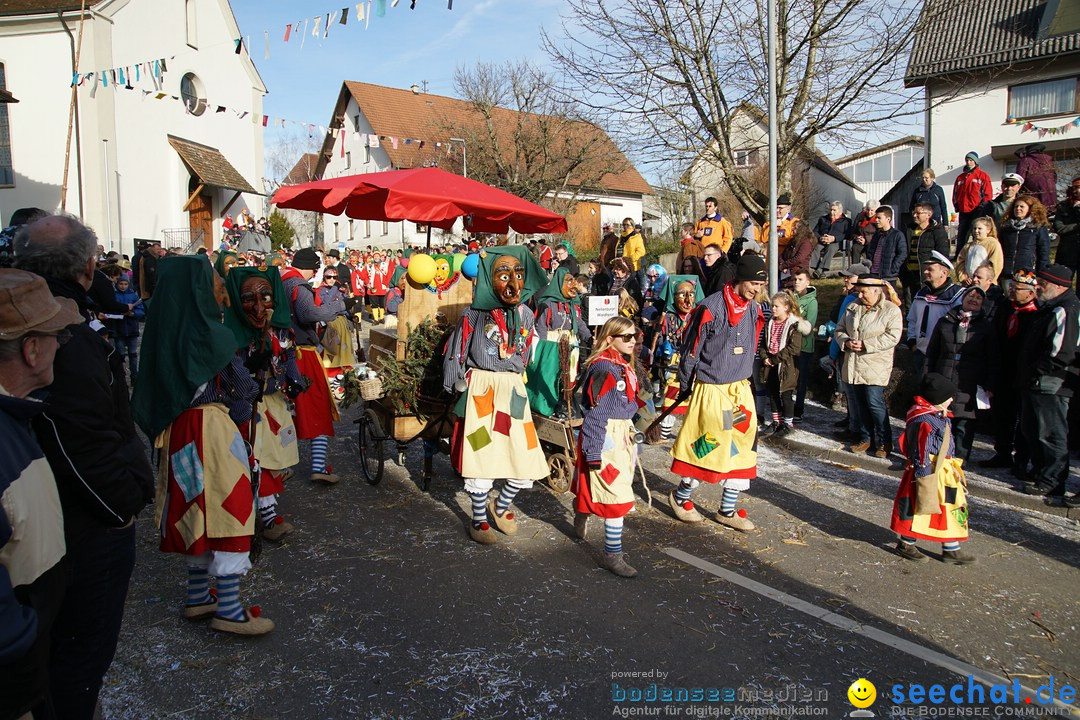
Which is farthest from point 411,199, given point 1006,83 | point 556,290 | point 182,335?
point 1006,83

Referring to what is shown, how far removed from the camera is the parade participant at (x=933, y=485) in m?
5.09

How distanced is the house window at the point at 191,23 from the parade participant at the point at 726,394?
96.4 ft

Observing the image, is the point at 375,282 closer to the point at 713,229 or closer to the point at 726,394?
the point at 713,229

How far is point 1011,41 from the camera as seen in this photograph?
2477cm

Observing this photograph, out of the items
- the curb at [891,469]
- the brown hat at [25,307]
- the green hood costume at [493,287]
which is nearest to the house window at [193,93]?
the green hood costume at [493,287]

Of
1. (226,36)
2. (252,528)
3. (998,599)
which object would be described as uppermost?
(226,36)

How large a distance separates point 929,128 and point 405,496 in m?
25.9

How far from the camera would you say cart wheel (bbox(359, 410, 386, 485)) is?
681 centimetres

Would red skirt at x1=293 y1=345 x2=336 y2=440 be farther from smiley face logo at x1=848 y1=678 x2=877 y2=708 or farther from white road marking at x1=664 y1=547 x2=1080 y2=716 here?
smiley face logo at x1=848 y1=678 x2=877 y2=708

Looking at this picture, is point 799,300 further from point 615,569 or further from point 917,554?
point 615,569

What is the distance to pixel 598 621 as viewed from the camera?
171 inches

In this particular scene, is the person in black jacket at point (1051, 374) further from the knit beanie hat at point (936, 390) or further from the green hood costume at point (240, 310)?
the green hood costume at point (240, 310)

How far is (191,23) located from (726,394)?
99.1 ft

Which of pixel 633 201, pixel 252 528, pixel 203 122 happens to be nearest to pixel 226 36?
pixel 203 122
